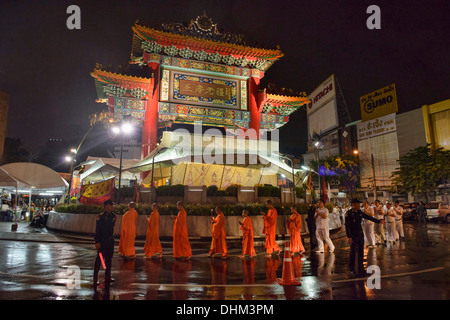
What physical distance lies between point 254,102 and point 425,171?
2527 cm

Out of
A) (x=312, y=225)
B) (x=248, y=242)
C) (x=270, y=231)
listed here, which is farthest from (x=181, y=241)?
(x=312, y=225)

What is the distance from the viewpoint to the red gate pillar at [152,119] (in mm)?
18031

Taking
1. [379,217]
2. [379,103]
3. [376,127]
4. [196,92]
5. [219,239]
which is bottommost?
[219,239]

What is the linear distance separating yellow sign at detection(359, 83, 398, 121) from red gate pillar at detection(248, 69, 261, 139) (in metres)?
32.7

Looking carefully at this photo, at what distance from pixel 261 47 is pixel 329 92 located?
131ft

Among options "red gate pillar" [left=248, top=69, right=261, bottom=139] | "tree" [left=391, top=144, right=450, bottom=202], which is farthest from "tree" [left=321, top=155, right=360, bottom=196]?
"red gate pillar" [left=248, top=69, right=261, bottom=139]

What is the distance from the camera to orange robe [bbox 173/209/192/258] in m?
9.23

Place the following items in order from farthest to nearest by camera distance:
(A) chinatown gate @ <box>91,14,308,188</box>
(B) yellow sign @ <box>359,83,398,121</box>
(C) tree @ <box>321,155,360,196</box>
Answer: (C) tree @ <box>321,155,360,196</box> → (B) yellow sign @ <box>359,83,398,121</box> → (A) chinatown gate @ <box>91,14,308,188</box>

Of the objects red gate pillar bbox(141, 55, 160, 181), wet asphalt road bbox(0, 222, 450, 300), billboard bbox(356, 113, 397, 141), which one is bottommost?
wet asphalt road bbox(0, 222, 450, 300)

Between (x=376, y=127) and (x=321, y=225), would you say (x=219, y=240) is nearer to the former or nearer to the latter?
(x=321, y=225)

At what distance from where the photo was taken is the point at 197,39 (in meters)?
18.1

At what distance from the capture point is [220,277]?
6703mm

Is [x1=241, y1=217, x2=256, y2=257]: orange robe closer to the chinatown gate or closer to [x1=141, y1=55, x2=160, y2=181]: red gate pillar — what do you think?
the chinatown gate

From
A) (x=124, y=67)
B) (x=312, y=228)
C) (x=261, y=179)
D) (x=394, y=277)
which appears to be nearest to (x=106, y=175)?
(x=124, y=67)
